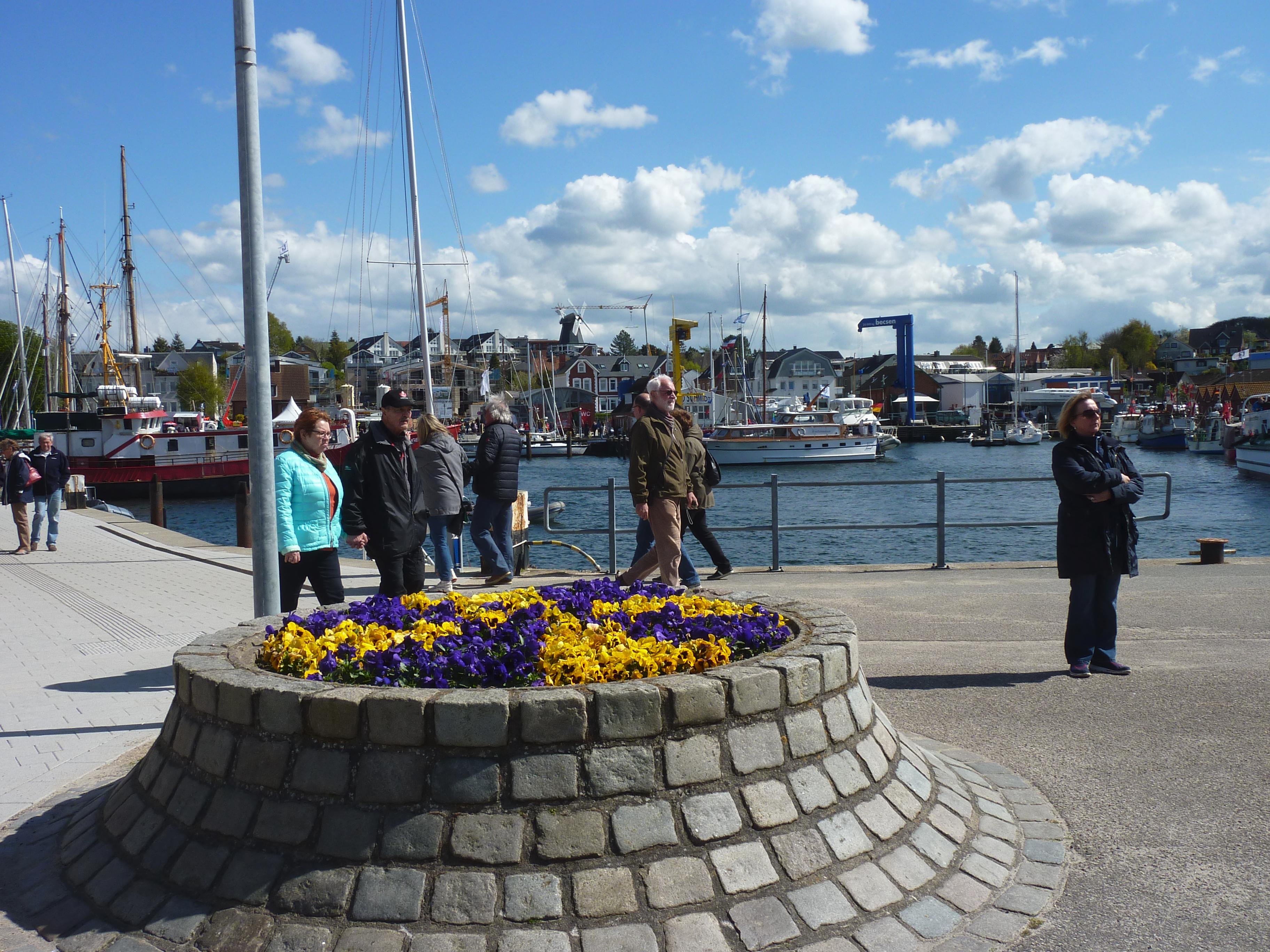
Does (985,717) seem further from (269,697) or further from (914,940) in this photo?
(269,697)

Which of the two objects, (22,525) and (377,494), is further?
(22,525)

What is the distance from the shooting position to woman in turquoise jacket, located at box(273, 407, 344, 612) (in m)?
6.26

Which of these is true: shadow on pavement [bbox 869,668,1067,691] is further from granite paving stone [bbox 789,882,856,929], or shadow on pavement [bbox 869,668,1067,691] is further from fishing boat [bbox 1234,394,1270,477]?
fishing boat [bbox 1234,394,1270,477]

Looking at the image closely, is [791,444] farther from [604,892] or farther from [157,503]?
[604,892]

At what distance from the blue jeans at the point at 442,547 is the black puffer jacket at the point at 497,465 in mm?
497

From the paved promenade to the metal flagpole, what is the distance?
1.62 meters

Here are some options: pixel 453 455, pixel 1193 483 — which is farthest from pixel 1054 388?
pixel 453 455

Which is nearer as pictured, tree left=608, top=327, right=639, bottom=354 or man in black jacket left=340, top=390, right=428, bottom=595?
man in black jacket left=340, top=390, right=428, bottom=595

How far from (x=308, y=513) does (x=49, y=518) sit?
41.9ft

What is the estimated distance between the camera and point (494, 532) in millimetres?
10625

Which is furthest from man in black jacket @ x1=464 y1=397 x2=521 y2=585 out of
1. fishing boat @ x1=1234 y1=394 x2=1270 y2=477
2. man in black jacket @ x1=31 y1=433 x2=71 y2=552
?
fishing boat @ x1=1234 y1=394 x2=1270 y2=477

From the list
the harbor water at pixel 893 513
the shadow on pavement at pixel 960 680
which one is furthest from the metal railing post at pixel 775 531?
the shadow on pavement at pixel 960 680

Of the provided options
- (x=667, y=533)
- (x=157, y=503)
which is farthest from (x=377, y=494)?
(x=157, y=503)

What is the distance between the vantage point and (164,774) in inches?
147
